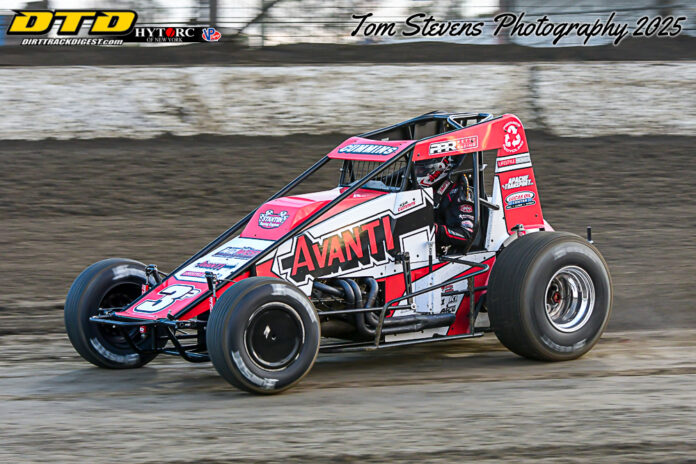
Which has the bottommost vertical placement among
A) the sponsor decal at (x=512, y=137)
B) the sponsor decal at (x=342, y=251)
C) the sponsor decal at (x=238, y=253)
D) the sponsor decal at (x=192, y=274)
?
the sponsor decal at (x=192, y=274)

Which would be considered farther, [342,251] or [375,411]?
[342,251]

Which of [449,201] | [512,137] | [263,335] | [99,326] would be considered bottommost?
[99,326]

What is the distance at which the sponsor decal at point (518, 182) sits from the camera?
26.1 feet

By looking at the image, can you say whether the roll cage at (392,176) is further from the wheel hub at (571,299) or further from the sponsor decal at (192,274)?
the wheel hub at (571,299)

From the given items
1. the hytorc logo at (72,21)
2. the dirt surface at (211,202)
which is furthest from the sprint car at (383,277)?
the hytorc logo at (72,21)

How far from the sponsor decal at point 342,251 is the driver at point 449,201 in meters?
0.53

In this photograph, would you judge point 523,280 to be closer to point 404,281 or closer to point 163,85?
point 404,281

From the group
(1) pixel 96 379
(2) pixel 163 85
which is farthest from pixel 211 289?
(2) pixel 163 85

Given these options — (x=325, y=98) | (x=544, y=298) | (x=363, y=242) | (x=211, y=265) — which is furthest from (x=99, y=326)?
(x=325, y=98)

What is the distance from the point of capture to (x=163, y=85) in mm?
Result: 16609

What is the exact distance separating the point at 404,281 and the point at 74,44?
46.6ft

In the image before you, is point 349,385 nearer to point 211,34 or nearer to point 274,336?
point 274,336

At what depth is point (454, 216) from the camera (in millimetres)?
7680

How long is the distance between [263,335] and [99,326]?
1.62 metres
